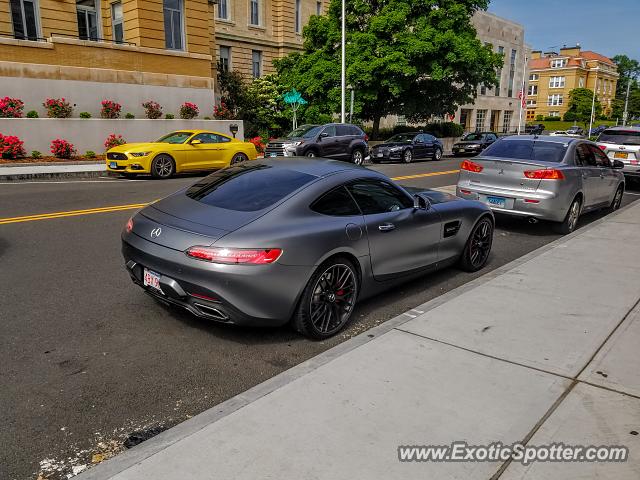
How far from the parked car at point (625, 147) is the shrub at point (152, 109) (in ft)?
60.0

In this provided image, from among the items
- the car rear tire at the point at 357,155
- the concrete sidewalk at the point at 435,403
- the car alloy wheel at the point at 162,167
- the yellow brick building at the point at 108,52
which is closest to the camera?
the concrete sidewalk at the point at 435,403

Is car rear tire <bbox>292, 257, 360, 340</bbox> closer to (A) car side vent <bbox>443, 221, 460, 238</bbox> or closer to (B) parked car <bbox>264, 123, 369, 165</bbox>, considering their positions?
(A) car side vent <bbox>443, 221, 460, 238</bbox>

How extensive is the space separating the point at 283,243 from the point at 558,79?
13072cm

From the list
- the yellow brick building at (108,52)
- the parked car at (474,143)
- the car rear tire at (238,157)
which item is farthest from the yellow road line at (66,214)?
the parked car at (474,143)

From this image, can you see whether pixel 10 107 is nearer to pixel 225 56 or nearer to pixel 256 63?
pixel 225 56

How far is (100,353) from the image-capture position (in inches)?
161

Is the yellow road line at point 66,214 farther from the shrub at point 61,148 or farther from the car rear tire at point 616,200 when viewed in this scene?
the shrub at point 61,148

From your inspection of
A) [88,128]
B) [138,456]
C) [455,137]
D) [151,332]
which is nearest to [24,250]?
[151,332]

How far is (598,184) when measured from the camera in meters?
9.91

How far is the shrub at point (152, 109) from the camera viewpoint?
23938mm

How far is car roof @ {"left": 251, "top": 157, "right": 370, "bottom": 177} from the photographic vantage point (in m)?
4.91

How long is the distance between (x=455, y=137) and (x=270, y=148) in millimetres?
23730

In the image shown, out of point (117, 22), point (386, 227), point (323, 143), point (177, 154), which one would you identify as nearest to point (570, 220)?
point (386, 227)

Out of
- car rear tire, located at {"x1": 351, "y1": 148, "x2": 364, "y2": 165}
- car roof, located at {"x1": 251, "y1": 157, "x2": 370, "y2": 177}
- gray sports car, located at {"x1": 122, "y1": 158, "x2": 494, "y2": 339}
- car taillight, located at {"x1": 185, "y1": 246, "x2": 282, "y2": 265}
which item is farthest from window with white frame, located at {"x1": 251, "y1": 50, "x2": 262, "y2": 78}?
car taillight, located at {"x1": 185, "y1": 246, "x2": 282, "y2": 265}
